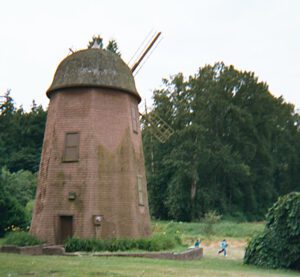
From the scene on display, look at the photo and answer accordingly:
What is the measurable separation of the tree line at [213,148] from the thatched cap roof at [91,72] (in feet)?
74.3

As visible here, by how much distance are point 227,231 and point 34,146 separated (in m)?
29.1

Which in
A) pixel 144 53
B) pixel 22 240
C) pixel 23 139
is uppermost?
pixel 23 139

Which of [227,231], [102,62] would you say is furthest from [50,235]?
[227,231]

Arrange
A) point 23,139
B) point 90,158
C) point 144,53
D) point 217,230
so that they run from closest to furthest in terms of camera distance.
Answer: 1. point 90,158
2. point 144,53
3. point 217,230
4. point 23,139

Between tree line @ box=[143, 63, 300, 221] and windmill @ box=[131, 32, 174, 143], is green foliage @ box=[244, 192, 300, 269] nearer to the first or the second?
windmill @ box=[131, 32, 174, 143]

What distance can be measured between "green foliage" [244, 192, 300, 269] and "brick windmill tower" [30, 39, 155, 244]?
Result: 4890 mm

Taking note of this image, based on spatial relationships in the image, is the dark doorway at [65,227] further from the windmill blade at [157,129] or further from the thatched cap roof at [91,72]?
the windmill blade at [157,129]

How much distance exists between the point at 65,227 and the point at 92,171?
2.51 meters

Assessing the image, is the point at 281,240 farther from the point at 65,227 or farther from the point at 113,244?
the point at 65,227

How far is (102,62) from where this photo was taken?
70.9 feet

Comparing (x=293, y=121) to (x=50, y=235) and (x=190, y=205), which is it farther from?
(x=50, y=235)

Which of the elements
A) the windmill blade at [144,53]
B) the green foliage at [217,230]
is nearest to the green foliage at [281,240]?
the windmill blade at [144,53]

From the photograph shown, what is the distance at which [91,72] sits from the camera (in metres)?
21.3

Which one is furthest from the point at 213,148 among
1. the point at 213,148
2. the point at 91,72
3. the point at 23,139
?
the point at 91,72
